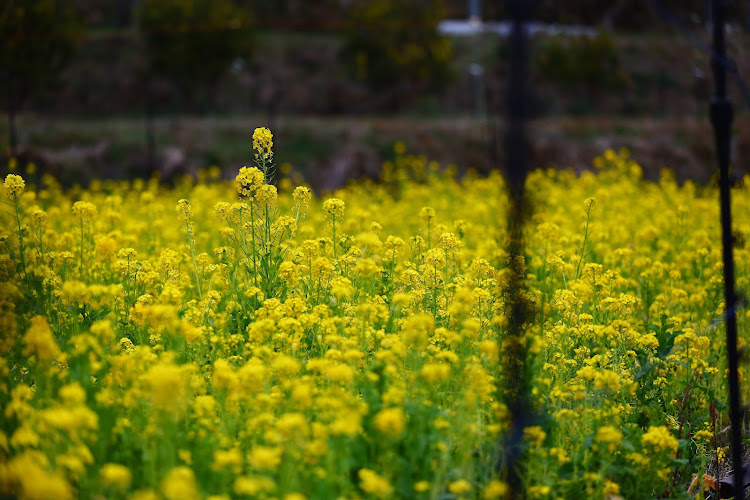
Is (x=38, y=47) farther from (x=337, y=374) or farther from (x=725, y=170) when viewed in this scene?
(x=725, y=170)

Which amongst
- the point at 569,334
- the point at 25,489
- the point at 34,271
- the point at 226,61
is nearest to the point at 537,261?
the point at 569,334

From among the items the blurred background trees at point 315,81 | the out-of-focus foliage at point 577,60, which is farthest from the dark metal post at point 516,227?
the out-of-focus foliage at point 577,60

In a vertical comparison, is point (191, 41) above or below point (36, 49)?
above

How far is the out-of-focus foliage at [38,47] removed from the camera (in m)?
13.6

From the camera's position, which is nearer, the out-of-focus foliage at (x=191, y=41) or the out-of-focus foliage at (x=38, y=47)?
the out-of-focus foliage at (x=38, y=47)

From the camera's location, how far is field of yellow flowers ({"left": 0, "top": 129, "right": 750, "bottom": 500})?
7.73 feet

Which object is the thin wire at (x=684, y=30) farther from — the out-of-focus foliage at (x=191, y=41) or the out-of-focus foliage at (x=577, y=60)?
the out-of-focus foliage at (x=577, y=60)

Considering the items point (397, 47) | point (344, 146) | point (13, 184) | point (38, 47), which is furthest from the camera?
point (397, 47)

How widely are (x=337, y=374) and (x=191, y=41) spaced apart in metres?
19.6

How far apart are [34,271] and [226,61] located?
18.1 metres

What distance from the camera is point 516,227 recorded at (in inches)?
88.1

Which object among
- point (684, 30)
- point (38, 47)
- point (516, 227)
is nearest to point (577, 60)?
point (38, 47)

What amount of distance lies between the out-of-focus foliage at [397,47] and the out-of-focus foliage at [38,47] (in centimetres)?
823

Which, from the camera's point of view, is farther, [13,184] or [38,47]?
[38,47]
